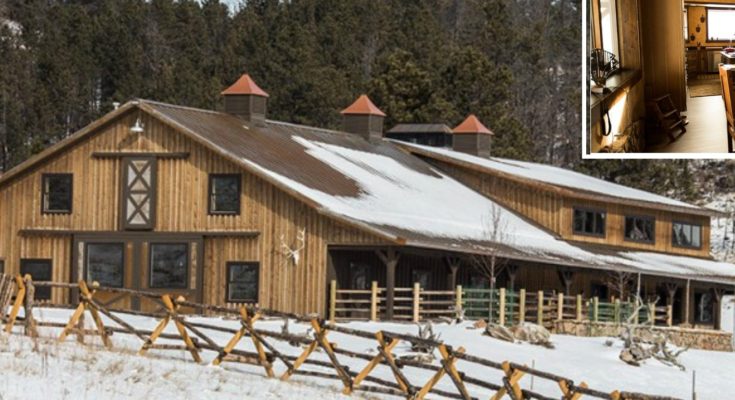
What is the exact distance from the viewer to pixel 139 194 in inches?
1923

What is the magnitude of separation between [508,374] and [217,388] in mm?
4659

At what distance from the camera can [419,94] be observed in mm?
86938

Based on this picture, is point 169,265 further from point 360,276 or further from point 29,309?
point 29,309

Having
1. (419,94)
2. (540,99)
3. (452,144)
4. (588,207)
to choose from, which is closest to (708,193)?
(540,99)

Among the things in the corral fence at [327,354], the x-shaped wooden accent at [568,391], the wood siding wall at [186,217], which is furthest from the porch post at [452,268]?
the x-shaped wooden accent at [568,391]

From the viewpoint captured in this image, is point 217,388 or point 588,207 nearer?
point 217,388

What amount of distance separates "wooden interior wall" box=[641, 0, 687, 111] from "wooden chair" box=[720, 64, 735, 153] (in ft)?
1.40

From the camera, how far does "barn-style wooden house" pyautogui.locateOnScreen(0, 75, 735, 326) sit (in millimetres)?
46812

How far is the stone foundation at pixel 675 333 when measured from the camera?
4984cm

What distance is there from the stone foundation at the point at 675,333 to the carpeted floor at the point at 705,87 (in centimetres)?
3532

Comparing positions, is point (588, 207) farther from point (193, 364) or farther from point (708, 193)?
point (708, 193)

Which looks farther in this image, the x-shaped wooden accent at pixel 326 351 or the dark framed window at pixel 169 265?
the dark framed window at pixel 169 265

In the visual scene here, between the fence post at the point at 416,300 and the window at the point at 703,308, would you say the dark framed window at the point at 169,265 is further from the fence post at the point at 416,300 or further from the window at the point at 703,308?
the window at the point at 703,308

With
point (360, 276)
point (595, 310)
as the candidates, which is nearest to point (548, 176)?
point (595, 310)
